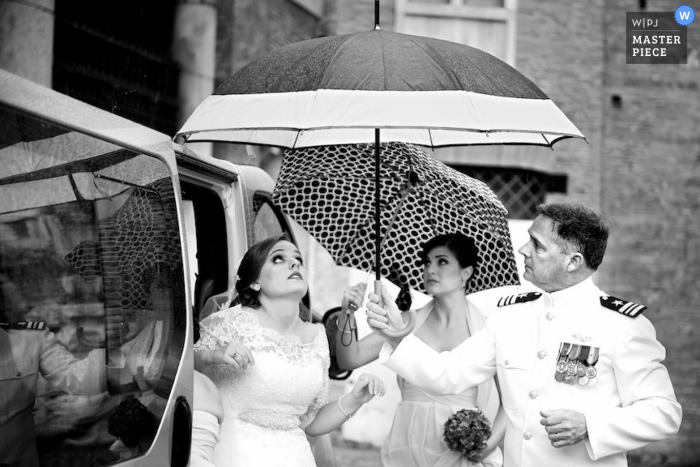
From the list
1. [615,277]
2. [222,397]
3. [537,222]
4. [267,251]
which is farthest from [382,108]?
[615,277]

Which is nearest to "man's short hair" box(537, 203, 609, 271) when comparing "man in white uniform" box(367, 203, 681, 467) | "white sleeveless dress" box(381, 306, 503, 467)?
"man in white uniform" box(367, 203, 681, 467)

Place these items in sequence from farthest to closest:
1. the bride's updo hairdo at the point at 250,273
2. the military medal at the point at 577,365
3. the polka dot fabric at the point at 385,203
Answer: the polka dot fabric at the point at 385,203 → the bride's updo hairdo at the point at 250,273 → the military medal at the point at 577,365

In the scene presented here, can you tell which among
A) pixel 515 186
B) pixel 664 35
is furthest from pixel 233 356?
pixel 664 35

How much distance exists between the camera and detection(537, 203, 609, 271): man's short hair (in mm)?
3742

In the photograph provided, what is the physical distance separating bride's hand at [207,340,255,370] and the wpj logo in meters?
10.2

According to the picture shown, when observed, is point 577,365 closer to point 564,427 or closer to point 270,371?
point 564,427

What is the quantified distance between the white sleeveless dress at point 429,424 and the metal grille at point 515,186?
22.8 ft

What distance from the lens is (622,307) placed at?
367cm

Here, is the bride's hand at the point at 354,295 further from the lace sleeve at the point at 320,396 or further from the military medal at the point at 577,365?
the military medal at the point at 577,365

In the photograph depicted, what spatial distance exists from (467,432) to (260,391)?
139 centimetres

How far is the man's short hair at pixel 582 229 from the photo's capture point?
374 cm

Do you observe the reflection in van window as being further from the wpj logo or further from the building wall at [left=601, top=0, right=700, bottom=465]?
the wpj logo

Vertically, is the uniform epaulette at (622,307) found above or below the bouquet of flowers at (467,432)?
above

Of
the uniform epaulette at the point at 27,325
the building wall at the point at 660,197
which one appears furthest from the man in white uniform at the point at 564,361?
the building wall at the point at 660,197
